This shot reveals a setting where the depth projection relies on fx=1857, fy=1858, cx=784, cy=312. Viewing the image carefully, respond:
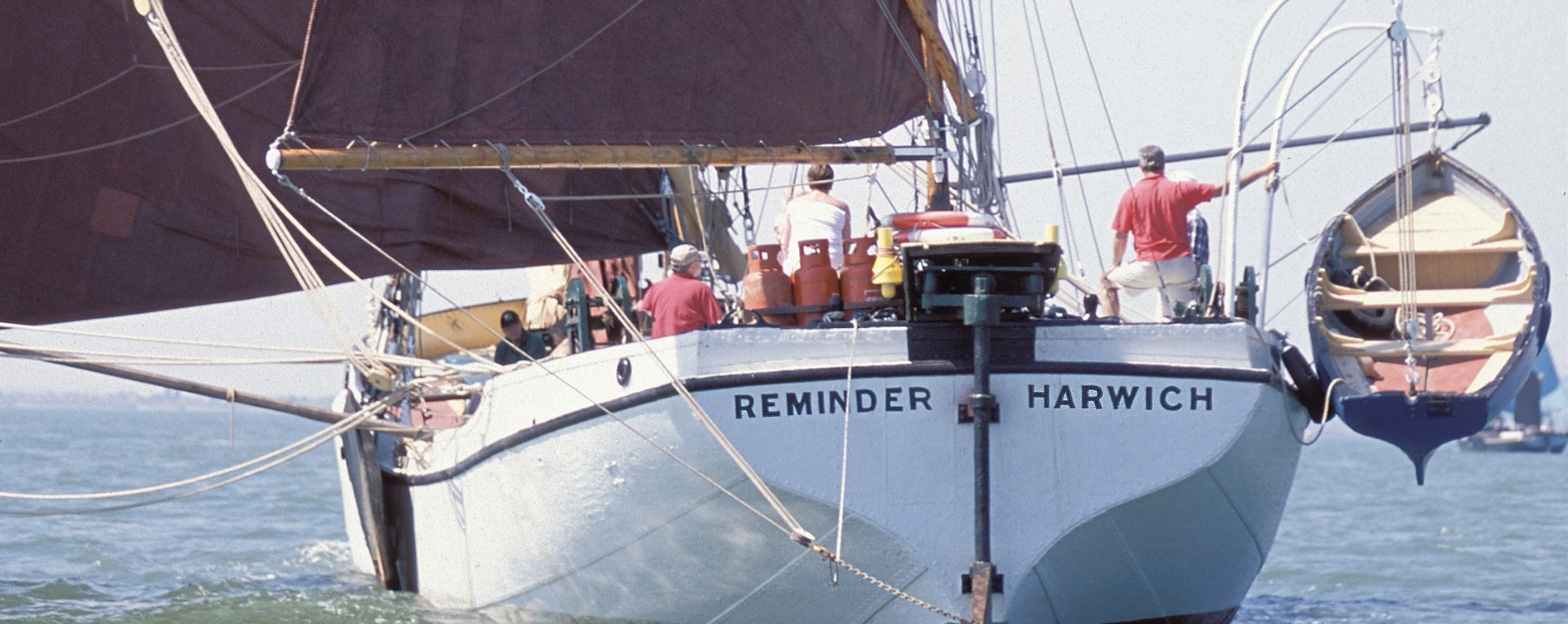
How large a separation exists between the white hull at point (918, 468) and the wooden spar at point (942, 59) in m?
3.35

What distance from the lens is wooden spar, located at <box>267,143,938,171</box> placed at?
34.0 feet

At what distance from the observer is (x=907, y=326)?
29.9ft

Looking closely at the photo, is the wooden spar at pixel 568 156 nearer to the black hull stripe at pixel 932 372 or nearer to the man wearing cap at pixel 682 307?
the man wearing cap at pixel 682 307

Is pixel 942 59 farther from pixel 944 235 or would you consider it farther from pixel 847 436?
pixel 847 436

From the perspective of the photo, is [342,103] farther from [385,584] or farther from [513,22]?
[385,584]

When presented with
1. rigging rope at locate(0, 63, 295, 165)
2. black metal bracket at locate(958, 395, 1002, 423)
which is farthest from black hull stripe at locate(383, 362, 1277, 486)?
rigging rope at locate(0, 63, 295, 165)

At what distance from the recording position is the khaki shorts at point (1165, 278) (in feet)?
34.4

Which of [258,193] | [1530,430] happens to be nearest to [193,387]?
[258,193]

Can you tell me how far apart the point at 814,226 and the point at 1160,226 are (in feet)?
6.39

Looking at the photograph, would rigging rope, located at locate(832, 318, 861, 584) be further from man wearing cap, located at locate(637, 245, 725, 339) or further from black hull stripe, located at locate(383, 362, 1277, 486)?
man wearing cap, located at locate(637, 245, 725, 339)

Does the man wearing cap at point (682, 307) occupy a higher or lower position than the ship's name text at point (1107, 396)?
higher

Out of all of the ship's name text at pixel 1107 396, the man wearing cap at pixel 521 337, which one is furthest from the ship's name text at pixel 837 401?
the man wearing cap at pixel 521 337

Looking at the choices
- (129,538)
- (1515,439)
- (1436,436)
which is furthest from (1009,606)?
(1515,439)

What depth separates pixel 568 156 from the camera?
10.9 metres
